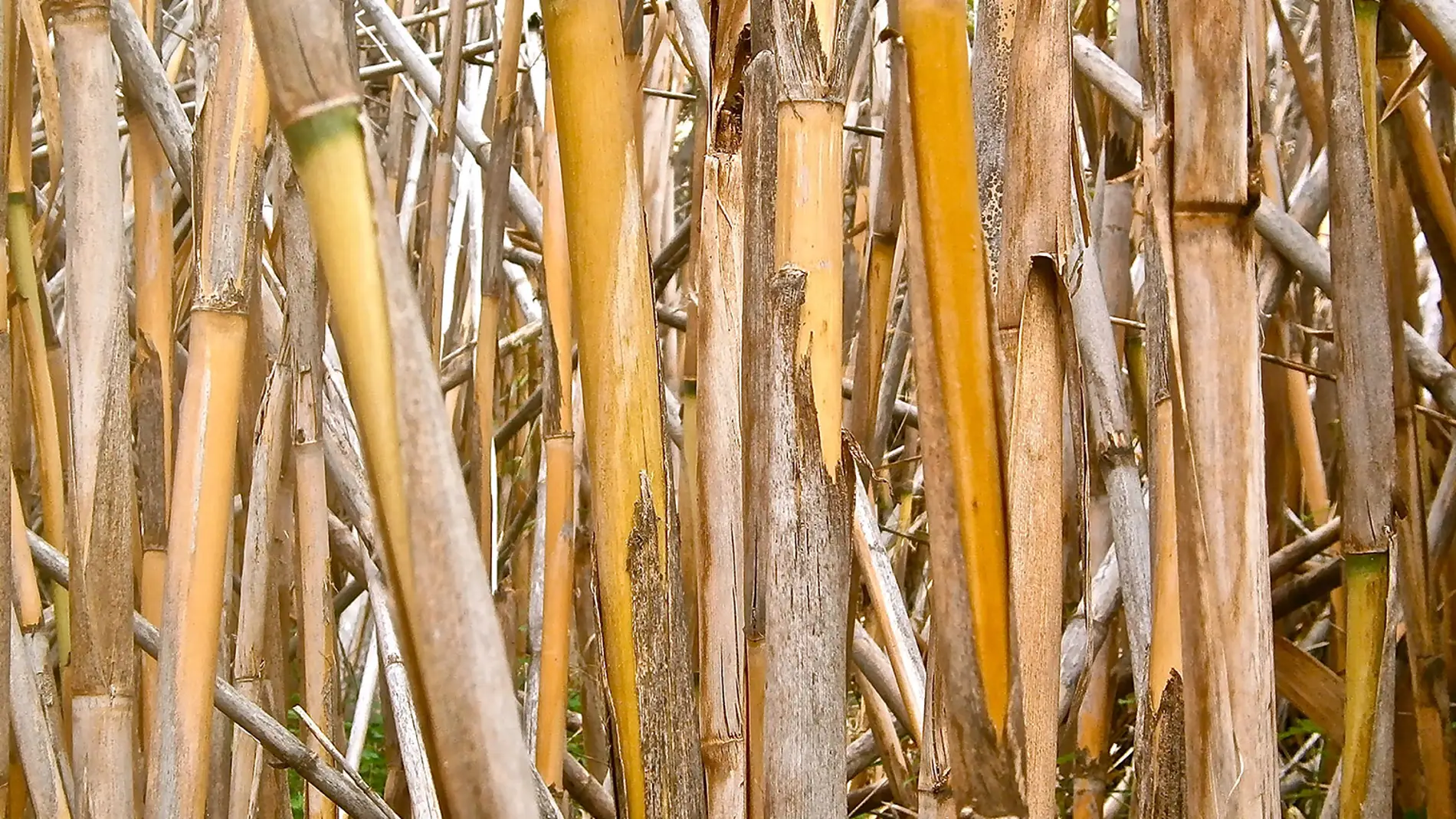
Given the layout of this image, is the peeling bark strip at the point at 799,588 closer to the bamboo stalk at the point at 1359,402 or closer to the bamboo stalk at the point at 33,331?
the bamboo stalk at the point at 1359,402

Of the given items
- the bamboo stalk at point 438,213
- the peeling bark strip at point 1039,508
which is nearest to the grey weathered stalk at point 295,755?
the bamboo stalk at point 438,213

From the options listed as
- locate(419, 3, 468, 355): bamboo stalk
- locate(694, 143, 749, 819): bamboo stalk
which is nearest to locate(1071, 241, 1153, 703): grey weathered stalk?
locate(694, 143, 749, 819): bamboo stalk

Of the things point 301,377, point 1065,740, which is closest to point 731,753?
point 301,377

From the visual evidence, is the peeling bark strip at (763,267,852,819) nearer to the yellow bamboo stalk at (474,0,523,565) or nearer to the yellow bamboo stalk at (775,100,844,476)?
the yellow bamboo stalk at (775,100,844,476)

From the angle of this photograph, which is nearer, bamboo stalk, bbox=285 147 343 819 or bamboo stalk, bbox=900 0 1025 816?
bamboo stalk, bbox=900 0 1025 816

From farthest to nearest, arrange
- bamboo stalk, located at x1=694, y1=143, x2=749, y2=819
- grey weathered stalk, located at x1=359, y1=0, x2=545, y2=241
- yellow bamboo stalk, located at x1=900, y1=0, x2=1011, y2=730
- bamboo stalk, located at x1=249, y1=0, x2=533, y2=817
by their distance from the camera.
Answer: grey weathered stalk, located at x1=359, y1=0, x2=545, y2=241
bamboo stalk, located at x1=694, y1=143, x2=749, y2=819
yellow bamboo stalk, located at x1=900, y1=0, x2=1011, y2=730
bamboo stalk, located at x1=249, y1=0, x2=533, y2=817

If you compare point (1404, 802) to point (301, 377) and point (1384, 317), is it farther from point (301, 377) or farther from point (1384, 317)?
point (301, 377)

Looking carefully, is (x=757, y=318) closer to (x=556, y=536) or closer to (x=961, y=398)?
(x=961, y=398)
